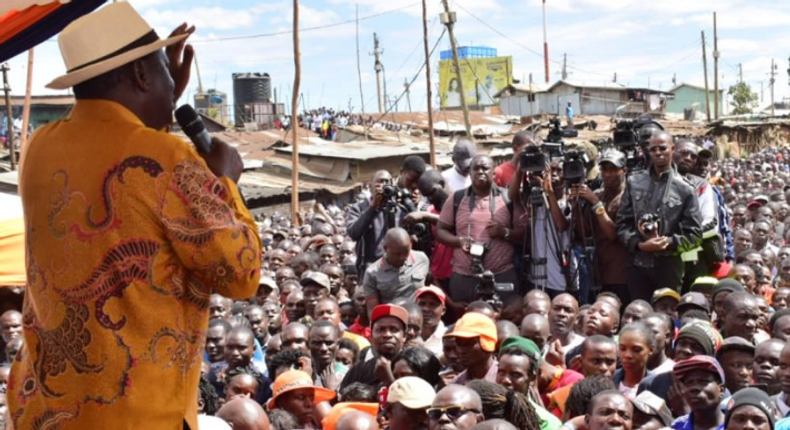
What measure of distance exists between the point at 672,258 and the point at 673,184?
18.4 inches

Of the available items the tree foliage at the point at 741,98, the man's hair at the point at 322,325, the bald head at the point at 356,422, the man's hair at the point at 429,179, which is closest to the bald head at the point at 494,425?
the bald head at the point at 356,422

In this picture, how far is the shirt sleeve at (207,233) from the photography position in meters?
2.36

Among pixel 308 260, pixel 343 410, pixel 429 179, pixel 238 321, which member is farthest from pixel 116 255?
pixel 308 260

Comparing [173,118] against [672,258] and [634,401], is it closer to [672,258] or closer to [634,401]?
[634,401]

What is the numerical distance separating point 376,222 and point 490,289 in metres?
1.40

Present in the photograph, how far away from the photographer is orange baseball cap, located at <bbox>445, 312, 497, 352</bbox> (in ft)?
17.6

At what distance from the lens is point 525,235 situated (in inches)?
272

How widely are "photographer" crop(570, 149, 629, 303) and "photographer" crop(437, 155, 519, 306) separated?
49 centimetres

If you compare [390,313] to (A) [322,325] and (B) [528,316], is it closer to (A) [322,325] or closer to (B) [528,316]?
(A) [322,325]

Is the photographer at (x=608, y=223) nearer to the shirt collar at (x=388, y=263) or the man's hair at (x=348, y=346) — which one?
the shirt collar at (x=388, y=263)

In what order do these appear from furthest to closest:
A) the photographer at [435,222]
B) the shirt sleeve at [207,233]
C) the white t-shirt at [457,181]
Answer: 1. the white t-shirt at [457,181]
2. the photographer at [435,222]
3. the shirt sleeve at [207,233]

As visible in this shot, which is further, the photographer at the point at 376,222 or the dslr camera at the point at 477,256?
the photographer at the point at 376,222

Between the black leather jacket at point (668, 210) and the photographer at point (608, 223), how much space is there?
0.22m

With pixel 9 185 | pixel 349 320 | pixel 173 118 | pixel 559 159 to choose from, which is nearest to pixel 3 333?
pixel 349 320
